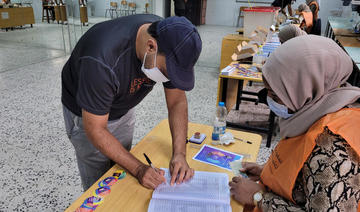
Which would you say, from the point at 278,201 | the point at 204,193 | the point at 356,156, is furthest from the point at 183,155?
the point at 356,156

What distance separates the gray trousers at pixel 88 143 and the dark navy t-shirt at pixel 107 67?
0.47ft

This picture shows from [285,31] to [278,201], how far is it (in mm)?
2187

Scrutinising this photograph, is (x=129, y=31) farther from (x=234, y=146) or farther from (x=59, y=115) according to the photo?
(x=59, y=115)

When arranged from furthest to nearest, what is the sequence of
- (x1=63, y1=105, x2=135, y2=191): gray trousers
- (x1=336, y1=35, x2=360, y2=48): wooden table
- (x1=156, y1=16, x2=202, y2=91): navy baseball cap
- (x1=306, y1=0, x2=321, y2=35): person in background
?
(x1=306, y1=0, x2=321, y2=35): person in background < (x1=336, y1=35, x2=360, y2=48): wooden table < (x1=63, y1=105, x2=135, y2=191): gray trousers < (x1=156, y1=16, x2=202, y2=91): navy baseball cap

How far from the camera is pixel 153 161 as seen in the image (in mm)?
1266

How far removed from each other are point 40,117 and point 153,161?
237cm

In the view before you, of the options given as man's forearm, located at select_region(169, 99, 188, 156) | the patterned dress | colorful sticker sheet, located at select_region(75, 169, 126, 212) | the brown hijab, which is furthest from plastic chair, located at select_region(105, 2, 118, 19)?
the patterned dress

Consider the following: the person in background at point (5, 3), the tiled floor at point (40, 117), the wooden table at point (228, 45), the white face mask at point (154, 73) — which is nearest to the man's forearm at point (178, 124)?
the white face mask at point (154, 73)

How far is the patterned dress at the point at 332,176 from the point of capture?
2.31 ft

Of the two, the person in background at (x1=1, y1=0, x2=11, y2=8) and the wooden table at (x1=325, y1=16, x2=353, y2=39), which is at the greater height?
the person in background at (x1=1, y1=0, x2=11, y2=8)

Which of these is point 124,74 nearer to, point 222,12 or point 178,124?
point 178,124

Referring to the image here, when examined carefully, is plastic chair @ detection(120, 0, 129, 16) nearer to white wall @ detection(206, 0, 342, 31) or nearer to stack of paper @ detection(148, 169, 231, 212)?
stack of paper @ detection(148, 169, 231, 212)

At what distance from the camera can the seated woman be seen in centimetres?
71

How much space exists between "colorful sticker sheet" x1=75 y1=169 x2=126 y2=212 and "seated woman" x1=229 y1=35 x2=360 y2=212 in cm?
58
